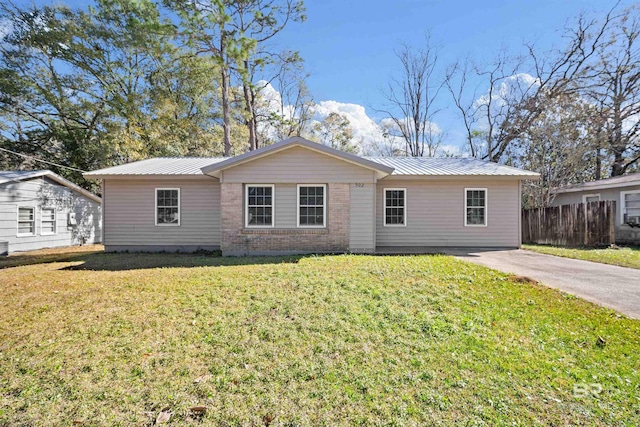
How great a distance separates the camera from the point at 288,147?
988 cm

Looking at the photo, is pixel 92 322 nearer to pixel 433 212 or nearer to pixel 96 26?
pixel 433 212

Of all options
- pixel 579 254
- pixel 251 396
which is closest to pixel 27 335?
pixel 251 396

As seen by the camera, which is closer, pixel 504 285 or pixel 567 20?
pixel 504 285

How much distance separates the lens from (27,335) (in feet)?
13.3

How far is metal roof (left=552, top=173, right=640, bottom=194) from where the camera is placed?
1375cm

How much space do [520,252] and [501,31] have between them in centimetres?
2055

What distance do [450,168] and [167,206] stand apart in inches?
448

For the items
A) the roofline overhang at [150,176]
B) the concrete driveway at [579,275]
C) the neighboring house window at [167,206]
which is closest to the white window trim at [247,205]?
the roofline overhang at [150,176]

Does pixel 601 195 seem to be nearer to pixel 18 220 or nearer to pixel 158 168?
pixel 158 168

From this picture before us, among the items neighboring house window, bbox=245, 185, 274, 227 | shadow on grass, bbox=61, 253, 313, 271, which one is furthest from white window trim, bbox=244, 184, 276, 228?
shadow on grass, bbox=61, 253, 313, 271

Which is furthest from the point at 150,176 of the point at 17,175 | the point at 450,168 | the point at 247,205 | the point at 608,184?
the point at 608,184

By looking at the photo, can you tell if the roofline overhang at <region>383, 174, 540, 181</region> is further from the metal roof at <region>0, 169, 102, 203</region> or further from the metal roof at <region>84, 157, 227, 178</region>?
the metal roof at <region>0, 169, 102, 203</region>

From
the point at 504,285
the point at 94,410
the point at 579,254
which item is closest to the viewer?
the point at 94,410

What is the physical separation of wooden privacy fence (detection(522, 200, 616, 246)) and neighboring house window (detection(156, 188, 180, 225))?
16218 millimetres
